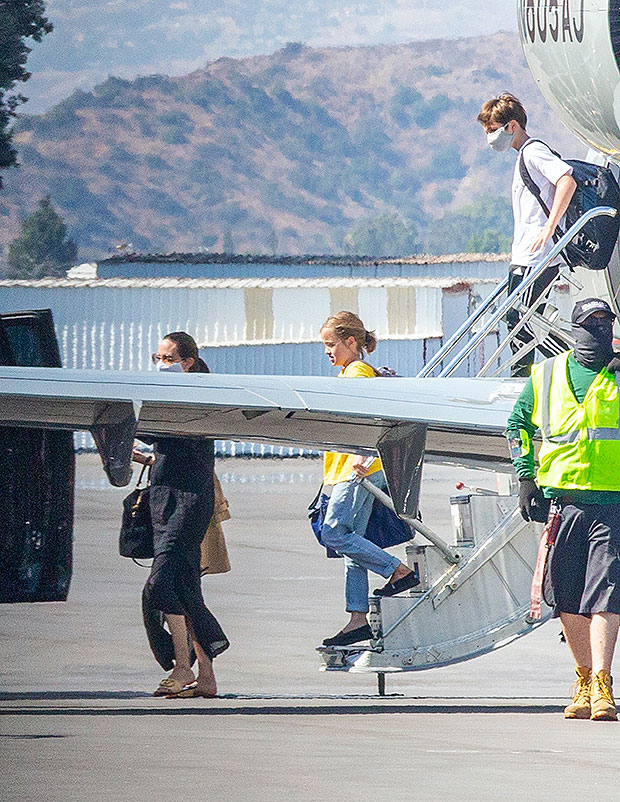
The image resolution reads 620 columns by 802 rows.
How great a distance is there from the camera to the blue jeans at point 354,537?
9.09 meters

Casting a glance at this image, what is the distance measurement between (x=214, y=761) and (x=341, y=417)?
2154mm

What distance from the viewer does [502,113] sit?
10.0m

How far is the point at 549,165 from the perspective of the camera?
31.9 feet

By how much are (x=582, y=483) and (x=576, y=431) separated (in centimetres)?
26

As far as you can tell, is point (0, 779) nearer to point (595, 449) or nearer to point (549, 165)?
point (595, 449)

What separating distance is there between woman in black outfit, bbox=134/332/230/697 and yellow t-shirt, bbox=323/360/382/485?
82 centimetres

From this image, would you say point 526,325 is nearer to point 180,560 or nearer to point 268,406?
point 180,560

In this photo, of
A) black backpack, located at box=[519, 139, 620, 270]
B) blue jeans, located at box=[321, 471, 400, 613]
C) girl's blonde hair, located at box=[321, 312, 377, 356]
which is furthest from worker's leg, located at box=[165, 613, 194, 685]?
black backpack, located at box=[519, 139, 620, 270]

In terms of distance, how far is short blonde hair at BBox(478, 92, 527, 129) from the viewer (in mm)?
10008

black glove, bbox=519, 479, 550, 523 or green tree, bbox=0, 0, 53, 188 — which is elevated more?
green tree, bbox=0, 0, 53, 188

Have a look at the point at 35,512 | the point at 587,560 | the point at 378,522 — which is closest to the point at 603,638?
the point at 587,560

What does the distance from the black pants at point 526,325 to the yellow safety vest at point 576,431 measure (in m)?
2.22

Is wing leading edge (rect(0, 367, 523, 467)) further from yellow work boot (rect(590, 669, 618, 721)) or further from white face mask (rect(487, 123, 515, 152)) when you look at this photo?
white face mask (rect(487, 123, 515, 152))

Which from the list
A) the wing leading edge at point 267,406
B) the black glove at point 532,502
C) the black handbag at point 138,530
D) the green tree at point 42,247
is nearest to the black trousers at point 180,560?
the black handbag at point 138,530
